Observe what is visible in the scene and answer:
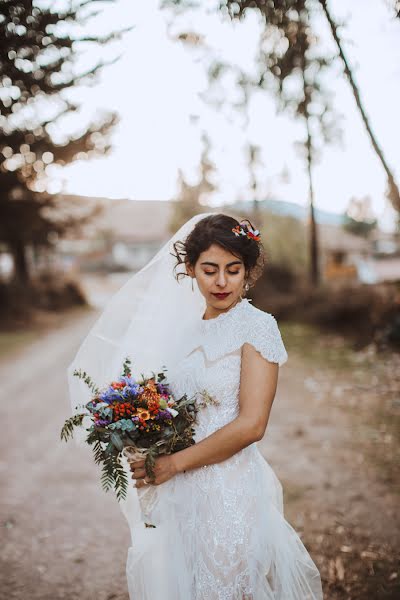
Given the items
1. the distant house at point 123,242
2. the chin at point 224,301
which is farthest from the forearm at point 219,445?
the distant house at point 123,242

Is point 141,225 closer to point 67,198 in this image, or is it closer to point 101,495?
point 67,198

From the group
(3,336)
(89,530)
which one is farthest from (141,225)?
(89,530)

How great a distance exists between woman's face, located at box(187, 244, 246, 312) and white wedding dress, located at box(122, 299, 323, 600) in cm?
9

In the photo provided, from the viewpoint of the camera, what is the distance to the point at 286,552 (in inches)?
89.2

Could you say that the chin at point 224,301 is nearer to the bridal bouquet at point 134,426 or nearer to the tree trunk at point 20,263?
the bridal bouquet at point 134,426

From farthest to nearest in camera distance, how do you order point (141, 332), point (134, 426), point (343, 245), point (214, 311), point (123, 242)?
point (123, 242)
point (343, 245)
point (141, 332)
point (214, 311)
point (134, 426)

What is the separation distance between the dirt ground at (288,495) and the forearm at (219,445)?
1.99 m

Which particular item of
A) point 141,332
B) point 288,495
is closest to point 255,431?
point 141,332

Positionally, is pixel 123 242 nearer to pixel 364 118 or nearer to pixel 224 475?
pixel 364 118

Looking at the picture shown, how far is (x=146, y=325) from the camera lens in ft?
9.02

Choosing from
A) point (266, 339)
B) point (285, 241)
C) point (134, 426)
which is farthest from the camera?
point (285, 241)

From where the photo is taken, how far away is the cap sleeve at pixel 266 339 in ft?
6.53

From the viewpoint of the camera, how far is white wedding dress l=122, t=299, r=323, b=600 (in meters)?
2.10

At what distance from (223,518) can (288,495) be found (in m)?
2.88
